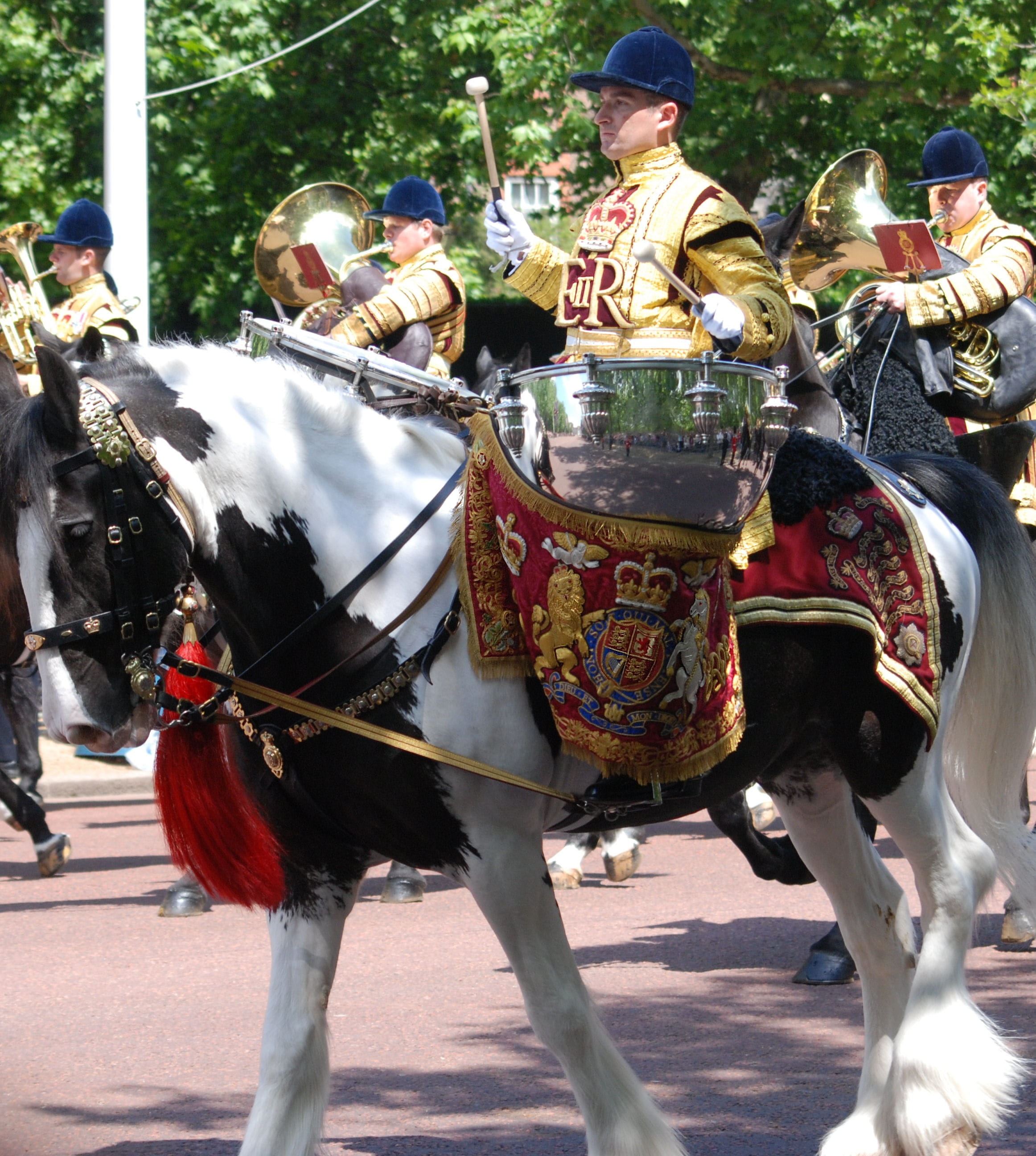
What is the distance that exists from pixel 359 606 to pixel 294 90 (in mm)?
14516

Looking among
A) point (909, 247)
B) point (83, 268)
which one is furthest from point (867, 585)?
point (83, 268)

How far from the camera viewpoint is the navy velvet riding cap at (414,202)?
8.34m

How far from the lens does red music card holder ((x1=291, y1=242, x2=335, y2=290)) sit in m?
9.09

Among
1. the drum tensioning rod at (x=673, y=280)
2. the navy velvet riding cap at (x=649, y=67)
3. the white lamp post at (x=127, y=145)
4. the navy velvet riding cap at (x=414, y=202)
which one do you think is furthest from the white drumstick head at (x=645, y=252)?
the white lamp post at (x=127, y=145)

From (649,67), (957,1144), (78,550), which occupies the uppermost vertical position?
(649,67)

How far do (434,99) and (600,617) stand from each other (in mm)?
14758

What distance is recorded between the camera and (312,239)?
30.6 feet

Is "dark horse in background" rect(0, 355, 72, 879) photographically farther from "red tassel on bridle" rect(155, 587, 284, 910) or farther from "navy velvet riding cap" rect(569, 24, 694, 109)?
"navy velvet riding cap" rect(569, 24, 694, 109)

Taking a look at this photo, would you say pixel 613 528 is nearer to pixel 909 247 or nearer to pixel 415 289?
pixel 909 247

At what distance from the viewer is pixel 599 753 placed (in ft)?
11.0

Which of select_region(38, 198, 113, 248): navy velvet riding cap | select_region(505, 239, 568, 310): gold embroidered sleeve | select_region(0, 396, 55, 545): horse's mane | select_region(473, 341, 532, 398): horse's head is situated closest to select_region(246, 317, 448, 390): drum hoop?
select_region(473, 341, 532, 398): horse's head

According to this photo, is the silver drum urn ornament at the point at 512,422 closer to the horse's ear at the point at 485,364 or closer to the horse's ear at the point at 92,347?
the horse's ear at the point at 92,347

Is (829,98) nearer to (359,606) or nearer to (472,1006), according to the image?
(472,1006)

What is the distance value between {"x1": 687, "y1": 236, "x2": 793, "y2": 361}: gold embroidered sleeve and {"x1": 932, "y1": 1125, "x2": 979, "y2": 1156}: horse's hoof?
1.87 meters
